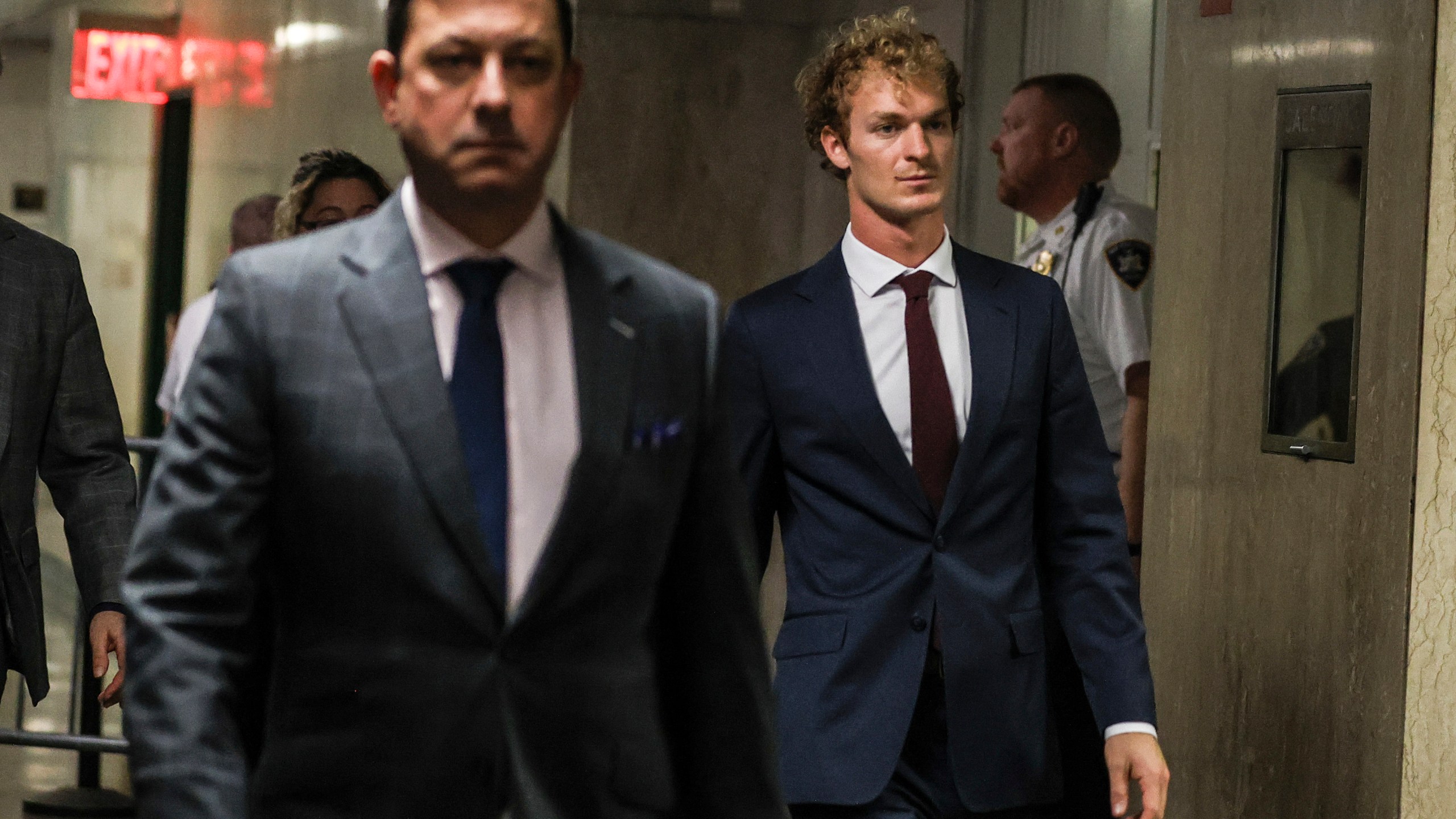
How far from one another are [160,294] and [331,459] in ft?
34.3

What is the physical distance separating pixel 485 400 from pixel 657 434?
0.58ft

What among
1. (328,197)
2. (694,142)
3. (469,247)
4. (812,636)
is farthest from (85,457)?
(694,142)

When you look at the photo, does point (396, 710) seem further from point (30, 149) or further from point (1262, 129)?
point (30, 149)

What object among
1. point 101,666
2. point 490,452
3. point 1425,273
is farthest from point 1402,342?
point 490,452

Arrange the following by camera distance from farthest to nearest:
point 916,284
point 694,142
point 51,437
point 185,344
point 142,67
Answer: point 142,67 → point 694,142 → point 185,344 → point 51,437 → point 916,284

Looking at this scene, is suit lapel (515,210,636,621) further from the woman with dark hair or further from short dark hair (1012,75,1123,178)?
short dark hair (1012,75,1123,178)

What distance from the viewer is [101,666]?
386 centimetres

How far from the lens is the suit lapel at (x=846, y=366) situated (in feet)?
11.4

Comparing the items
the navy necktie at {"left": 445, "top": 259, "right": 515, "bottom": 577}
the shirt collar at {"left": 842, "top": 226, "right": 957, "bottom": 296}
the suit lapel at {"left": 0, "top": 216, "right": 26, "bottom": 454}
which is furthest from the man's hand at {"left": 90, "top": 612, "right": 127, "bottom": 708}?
the navy necktie at {"left": 445, "top": 259, "right": 515, "bottom": 577}

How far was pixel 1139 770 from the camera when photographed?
3.43m

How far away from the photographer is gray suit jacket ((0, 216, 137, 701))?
3871 millimetres

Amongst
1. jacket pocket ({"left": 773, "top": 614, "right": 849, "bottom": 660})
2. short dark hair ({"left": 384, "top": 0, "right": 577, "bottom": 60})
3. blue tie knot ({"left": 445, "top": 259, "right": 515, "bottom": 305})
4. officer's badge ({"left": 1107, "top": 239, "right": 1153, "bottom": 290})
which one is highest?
officer's badge ({"left": 1107, "top": 239, "right": 1153, "bottom": 290})

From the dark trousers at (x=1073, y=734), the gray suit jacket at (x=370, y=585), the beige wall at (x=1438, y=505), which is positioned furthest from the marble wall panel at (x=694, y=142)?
the gray suit jacket at (x=370, y=585)

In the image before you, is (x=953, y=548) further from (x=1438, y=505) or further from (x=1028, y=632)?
(x=1438, y=505)
